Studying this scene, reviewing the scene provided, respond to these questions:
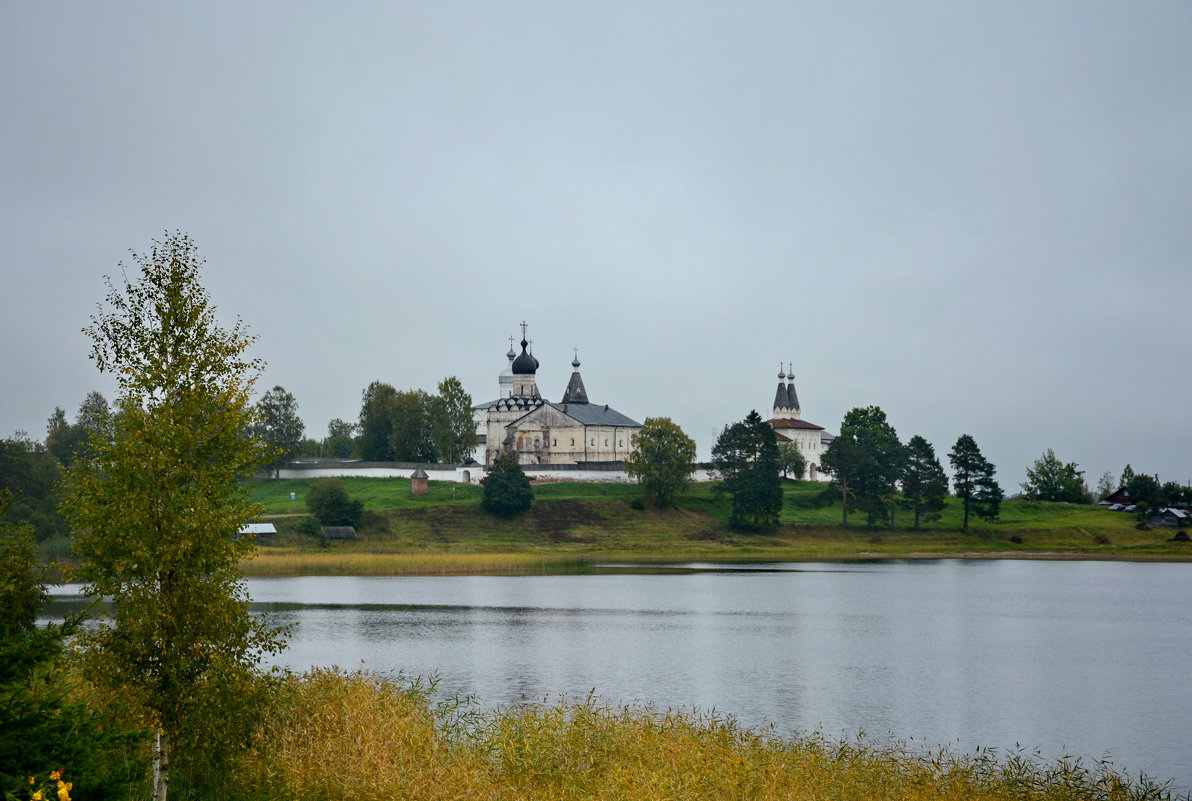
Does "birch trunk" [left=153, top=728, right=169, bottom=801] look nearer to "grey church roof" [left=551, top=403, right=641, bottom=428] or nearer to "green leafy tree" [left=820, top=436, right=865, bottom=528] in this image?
"green leafy tree" [left=820, top=436, right=865, bottom=528]

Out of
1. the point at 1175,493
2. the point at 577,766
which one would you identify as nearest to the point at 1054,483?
the point at 1175,493

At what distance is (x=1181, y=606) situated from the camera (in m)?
47.8

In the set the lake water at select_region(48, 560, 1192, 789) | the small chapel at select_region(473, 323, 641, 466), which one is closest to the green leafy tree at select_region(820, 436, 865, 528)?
the small chapel at select_region(473, 323, 641, 466)

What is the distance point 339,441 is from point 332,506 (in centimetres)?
7855

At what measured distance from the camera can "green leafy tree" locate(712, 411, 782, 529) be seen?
8856cm

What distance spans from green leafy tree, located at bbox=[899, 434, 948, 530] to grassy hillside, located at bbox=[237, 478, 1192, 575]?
166cm

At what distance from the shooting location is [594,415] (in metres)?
117

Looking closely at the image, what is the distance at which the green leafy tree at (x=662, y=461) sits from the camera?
93062mm

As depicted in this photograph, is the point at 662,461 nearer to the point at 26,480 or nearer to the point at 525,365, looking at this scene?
the point at 525,365

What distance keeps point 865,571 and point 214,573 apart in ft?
195

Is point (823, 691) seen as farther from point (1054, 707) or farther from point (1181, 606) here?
point (1181, 606)

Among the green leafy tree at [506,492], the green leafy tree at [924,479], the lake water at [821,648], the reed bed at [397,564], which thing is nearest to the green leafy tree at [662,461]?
the green leafy tree at [506,492]

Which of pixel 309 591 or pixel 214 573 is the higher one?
pixel 214 573

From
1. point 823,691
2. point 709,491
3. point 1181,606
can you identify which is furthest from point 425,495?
point 823,691
